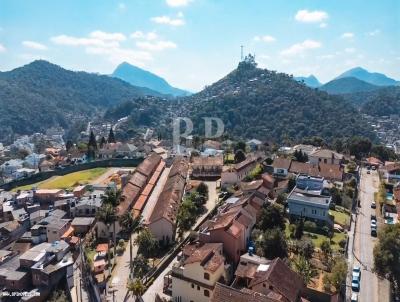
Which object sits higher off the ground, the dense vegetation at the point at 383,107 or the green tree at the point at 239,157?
the dense vegetation at the point at 383,107

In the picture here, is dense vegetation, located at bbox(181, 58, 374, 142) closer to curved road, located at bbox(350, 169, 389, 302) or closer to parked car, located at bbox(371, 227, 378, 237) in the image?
curved road, located at bbox(350, 169, 389, 302)

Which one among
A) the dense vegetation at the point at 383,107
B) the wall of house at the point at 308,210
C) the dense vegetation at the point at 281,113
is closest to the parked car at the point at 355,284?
the wall of house at the point at 308,210

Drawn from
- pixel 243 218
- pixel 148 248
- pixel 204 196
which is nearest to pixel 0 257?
pixel 148 248

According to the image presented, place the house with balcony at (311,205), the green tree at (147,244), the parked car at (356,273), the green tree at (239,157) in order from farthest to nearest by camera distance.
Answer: the green tree at (239,157)
the house with balcony at (311,205)
the green tree at (147,244)
the parked car at (356,273)

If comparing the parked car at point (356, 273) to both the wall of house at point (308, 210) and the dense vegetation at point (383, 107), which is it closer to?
the wall of house at point (308, 210)

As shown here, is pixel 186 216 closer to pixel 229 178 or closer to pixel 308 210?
pixel 308 210

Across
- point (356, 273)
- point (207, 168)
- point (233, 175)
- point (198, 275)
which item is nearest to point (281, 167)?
point (233, 175)
